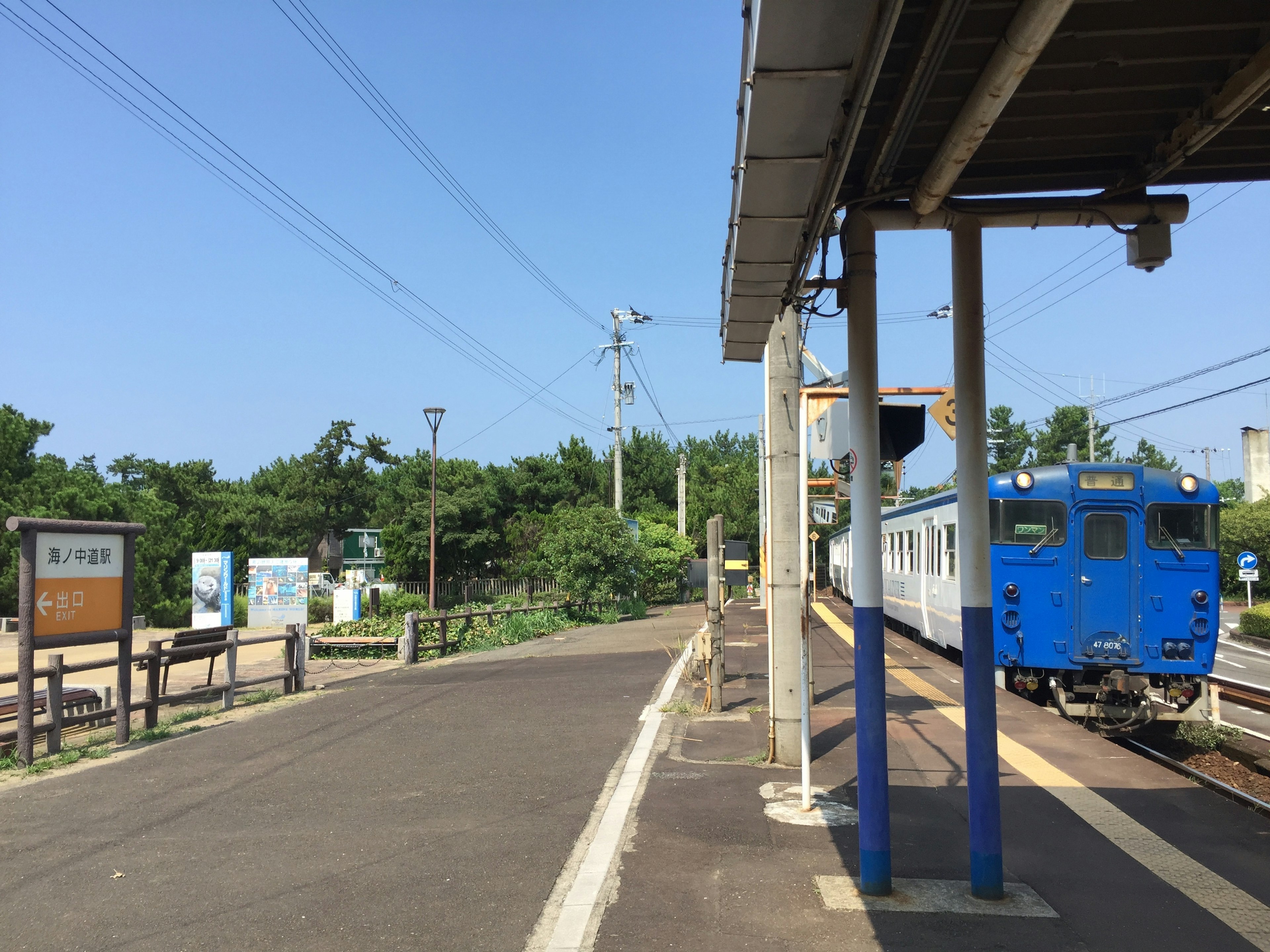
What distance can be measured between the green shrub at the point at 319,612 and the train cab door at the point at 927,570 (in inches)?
994

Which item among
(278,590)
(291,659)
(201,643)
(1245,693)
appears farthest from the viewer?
(278,590)

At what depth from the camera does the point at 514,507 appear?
161 ft

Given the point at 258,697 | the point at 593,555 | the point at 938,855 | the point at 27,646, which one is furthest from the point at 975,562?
the point at 593,555

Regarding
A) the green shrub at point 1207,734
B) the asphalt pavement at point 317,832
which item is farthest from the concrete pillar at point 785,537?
the green shrub at point 1207,734

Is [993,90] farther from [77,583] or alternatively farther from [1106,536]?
[77,583]

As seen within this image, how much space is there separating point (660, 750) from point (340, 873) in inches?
157

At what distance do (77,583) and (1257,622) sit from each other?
32.3 metres

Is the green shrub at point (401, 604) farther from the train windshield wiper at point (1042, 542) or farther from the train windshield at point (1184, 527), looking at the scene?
the train windshield at point (1184, 527)

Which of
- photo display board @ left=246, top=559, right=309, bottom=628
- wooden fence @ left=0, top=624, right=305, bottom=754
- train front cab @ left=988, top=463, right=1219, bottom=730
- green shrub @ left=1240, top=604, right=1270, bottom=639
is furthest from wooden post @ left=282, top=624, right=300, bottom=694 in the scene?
green shrub @ left=1240, top=604, right=1270, bottom=639

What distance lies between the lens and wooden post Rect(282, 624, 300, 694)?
13.7 metres

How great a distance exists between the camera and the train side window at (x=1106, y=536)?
1097 centimetres

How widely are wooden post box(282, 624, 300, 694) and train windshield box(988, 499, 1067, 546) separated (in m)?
9.47

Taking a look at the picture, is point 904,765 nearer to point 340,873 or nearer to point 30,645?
point 340,873

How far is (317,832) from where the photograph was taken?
6.39 metres
